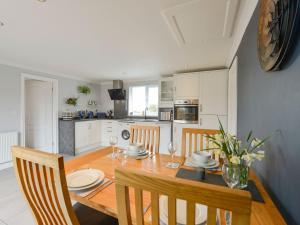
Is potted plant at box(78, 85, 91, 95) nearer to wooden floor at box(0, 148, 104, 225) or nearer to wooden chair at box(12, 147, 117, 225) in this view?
wooden floor at box(0, 148, 104, 225)

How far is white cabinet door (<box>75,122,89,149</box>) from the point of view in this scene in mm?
4051

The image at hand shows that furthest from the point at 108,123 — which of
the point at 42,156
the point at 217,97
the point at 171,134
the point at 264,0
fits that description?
the point at 264,0

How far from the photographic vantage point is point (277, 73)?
2.80 ft

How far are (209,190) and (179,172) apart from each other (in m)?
0.82

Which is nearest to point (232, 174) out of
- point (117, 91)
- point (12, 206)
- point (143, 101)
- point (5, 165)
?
point (12, 206)

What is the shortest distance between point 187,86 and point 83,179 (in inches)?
127

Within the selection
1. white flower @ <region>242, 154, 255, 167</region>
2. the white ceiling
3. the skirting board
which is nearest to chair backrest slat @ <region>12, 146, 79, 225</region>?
white flower @ <region>242, 154, 255, 167</region>

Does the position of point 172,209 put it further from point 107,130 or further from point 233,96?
point 107,130

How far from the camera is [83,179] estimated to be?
1090 millimetres

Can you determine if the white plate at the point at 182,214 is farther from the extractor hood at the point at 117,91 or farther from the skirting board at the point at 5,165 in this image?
the extractor hood at the point at 117,91

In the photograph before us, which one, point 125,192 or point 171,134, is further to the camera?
point 171,134

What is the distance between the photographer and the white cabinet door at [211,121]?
11.2 feet

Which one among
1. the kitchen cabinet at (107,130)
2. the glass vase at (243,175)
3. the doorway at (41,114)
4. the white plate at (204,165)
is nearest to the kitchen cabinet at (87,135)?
the kitchen cabinet at (107,130)

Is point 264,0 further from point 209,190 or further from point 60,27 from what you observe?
point 60,27
